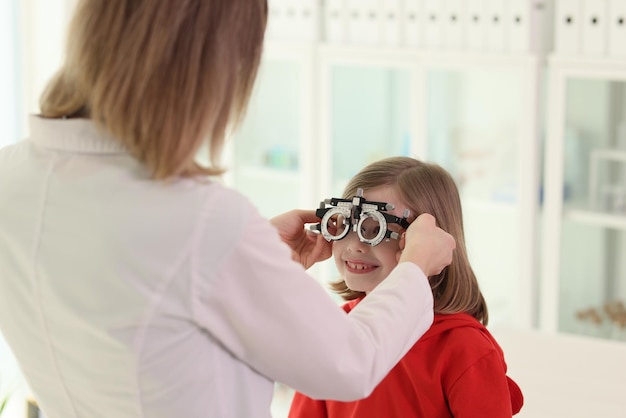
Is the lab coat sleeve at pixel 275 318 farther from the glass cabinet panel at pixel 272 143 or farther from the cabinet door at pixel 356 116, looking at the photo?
the glass cabinet panel at pixel 272 143

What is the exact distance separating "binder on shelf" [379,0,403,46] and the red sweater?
6.12ft

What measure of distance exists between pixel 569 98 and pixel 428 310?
2062 millimetres

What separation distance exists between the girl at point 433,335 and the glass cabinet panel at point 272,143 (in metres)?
2.13

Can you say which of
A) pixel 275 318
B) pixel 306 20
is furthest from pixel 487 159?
pixel 275 318

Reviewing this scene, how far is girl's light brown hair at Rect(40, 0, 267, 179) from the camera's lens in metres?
1.02

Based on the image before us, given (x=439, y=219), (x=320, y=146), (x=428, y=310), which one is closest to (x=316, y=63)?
(x=320, y=146)

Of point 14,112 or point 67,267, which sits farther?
point 14,112

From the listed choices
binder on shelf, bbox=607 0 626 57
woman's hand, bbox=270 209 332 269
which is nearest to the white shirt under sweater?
woman's hand, bbox=270 209 332 269

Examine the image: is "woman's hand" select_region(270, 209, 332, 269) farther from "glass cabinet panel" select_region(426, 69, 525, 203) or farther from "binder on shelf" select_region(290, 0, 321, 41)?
"binder on shelf" select_region(290, 0, 321, 41)

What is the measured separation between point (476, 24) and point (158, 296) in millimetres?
2287

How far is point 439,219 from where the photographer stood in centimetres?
159

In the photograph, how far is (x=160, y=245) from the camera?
1.01 metres

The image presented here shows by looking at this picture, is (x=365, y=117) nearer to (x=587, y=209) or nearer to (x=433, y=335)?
(x=587, y=209)

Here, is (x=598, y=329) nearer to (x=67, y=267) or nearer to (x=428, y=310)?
(x=428, y=310)
